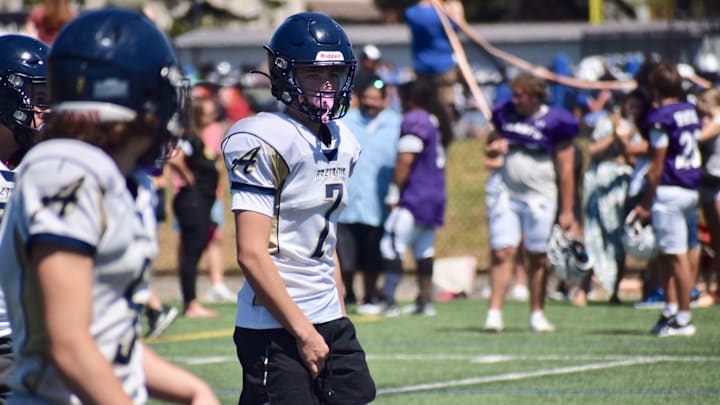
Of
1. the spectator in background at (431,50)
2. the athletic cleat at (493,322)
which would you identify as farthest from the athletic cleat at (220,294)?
the athletic cleat at (493,322)

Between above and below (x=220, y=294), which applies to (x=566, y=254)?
above

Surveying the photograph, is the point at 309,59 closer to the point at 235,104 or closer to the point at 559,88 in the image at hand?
the point at 235,104

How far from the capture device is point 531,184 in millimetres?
10609

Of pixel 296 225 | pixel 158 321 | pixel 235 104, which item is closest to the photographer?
pixel 296 225

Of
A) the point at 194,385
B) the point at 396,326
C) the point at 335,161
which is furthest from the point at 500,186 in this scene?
the point at 194,385

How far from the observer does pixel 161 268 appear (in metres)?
17.1

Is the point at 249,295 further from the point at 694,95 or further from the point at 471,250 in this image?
the point at 471,250

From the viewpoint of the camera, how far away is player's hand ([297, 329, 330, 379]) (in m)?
4.34

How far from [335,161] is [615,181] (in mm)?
8702

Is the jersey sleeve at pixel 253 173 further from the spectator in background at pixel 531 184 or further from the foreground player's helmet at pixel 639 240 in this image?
the foreground player's helmet at pixel 639 240

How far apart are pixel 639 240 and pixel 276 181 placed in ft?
24.4

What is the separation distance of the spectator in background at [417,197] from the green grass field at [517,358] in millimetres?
555

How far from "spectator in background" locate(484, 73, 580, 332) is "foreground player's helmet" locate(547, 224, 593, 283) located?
0.25 m

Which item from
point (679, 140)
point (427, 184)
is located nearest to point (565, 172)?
point (679, 140)
